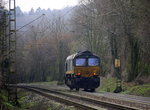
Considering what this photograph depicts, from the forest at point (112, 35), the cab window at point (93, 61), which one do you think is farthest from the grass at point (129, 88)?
the cab window at point (93, 61)

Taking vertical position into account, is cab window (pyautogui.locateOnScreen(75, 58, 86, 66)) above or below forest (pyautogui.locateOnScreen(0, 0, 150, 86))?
below

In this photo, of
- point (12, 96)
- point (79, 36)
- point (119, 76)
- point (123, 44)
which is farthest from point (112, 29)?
point (12, 96)

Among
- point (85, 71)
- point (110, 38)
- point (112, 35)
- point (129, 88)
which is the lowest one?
point (129, 88)

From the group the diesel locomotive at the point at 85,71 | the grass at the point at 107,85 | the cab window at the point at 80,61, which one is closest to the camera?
the diesel locomotive at the point at 85,71

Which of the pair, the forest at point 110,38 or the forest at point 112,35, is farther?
the forest at point 112,35

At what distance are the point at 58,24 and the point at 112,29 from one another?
23167mm

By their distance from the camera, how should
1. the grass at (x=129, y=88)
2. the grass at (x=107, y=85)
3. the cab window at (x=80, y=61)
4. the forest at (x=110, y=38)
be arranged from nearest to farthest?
the forest at (x=110, y=38)
the grass at (x=129, y=88)
the cab window at (x=80, y=61)
the grass at (x=107, y=85)

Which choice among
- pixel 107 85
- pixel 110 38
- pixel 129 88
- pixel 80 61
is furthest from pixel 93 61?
pixel 110 38

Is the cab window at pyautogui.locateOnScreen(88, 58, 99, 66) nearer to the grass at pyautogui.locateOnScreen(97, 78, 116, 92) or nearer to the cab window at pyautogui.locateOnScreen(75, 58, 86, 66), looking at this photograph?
the cab window at pyautogui.locateOnScreen(75, 58, 86, 66)

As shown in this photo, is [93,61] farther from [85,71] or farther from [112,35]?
[112,35]

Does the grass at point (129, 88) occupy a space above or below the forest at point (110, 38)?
below

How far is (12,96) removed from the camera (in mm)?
20906

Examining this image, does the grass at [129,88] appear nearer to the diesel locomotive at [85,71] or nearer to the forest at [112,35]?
the forest at [112,35]

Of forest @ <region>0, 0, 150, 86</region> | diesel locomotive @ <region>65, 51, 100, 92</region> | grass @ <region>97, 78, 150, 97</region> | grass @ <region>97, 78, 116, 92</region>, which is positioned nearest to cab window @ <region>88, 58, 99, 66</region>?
diesel locomotive @ <region>65, 51, 100, 92</region>
